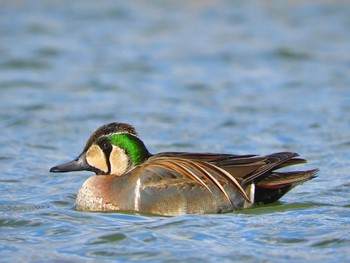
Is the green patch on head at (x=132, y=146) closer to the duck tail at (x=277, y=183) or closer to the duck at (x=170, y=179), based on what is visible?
the duck at (x=170, y=179)

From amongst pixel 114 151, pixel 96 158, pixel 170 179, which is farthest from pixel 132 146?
pixel 170 179

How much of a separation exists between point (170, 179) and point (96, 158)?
90cm

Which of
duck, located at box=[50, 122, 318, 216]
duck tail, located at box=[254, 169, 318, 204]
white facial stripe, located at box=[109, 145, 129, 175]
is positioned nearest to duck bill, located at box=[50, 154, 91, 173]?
duck, located at box=[50, 122, 318, 216]

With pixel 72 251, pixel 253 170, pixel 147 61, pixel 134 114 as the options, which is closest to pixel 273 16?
pixel 147 61

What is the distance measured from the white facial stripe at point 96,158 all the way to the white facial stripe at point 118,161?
0.10 m

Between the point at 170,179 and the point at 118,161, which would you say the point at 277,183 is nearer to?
the point at 170,179

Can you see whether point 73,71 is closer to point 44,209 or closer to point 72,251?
point 44,209

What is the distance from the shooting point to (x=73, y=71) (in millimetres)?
18547

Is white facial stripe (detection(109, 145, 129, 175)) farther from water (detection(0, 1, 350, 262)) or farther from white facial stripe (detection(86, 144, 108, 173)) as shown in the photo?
water (detection(0, 1, 350, 262))

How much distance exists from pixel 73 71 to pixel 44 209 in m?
8.35

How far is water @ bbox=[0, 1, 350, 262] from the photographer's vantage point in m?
9.23

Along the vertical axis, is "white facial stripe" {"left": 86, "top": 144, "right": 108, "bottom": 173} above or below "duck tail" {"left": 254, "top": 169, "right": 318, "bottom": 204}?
above

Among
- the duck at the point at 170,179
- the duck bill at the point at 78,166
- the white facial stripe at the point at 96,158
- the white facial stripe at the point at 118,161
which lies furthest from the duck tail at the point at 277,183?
the duck bill at the point at 78,166

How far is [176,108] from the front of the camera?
16.2 metres
